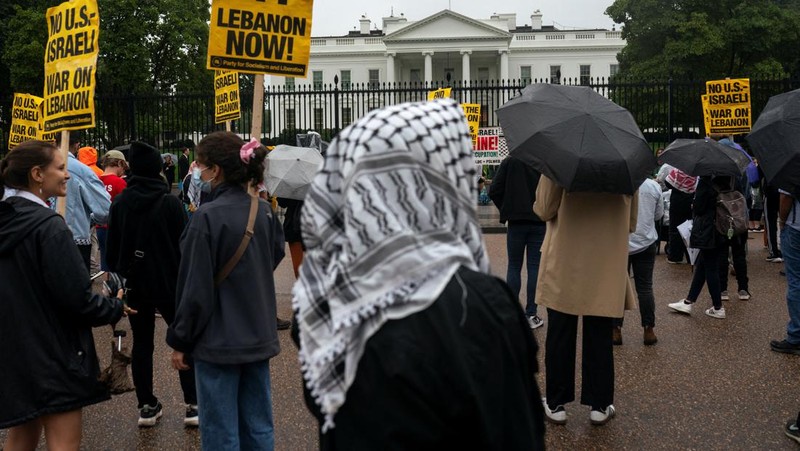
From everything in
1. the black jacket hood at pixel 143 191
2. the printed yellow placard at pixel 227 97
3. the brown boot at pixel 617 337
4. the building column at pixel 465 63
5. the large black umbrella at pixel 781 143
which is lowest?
the brown boot at pixel 617 337

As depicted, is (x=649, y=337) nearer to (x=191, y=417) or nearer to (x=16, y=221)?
(x=191, y=417)

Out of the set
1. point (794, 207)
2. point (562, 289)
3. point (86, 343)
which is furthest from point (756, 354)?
point (86, 343)

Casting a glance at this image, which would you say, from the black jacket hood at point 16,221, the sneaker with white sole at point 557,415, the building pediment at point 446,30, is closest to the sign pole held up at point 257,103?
the black jacket hood at point 16,221

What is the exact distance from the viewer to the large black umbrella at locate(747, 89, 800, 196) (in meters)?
5.00

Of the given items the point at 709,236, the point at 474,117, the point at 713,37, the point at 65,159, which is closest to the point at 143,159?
the point at 65,159

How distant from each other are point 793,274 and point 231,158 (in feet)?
15.5

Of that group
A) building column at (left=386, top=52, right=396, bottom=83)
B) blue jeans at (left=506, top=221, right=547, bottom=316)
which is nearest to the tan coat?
blue jeans at (left=506, top=221, right=547, bottom=316)

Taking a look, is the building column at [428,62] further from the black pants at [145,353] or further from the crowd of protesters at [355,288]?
the black pants at [145,353]

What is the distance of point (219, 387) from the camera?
3246 mm

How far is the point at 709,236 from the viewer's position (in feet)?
23.2

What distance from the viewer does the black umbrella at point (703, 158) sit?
266 inches

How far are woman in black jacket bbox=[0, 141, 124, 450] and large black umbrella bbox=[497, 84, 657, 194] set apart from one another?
7.92 ft

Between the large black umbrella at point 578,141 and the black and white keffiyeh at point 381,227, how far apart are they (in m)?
2.55

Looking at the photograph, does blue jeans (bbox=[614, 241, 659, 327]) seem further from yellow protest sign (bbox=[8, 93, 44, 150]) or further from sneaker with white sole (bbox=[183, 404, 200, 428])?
yellow protest sign (bbox=[8, 93, 44, 150])
